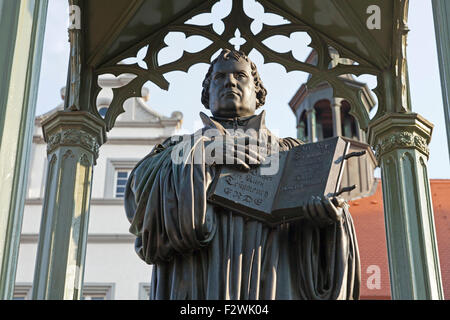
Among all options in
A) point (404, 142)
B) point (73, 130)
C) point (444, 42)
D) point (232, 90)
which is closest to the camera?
point (444, 42)

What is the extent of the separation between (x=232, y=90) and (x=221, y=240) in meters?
1.44

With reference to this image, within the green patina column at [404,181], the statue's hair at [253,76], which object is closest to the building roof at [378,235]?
the green patina column at [404,181]

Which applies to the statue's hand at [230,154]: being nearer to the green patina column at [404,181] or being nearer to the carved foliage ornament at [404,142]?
the green patina column at [404,181]

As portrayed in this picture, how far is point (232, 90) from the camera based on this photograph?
7887mm

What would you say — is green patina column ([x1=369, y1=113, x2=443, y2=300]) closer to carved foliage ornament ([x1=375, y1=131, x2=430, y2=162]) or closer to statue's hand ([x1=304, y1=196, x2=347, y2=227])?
carved foliage ornament ([x1=375, y1=131, x2=430, y2=162])

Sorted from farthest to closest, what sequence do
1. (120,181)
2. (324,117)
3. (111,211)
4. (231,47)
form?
(324,117) < (120,181) < (111,211) < (231,47)

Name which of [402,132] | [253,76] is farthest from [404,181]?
[253,76]

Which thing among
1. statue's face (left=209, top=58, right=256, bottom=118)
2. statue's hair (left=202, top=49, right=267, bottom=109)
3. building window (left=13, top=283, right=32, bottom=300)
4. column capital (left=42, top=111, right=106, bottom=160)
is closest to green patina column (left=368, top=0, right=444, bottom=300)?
statue's hair (left=202, top=49, right=267, bottom=109)

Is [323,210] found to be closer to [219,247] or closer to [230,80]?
[219,247]

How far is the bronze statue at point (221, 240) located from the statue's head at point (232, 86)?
0.53m

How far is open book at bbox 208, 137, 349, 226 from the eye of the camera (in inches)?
278
